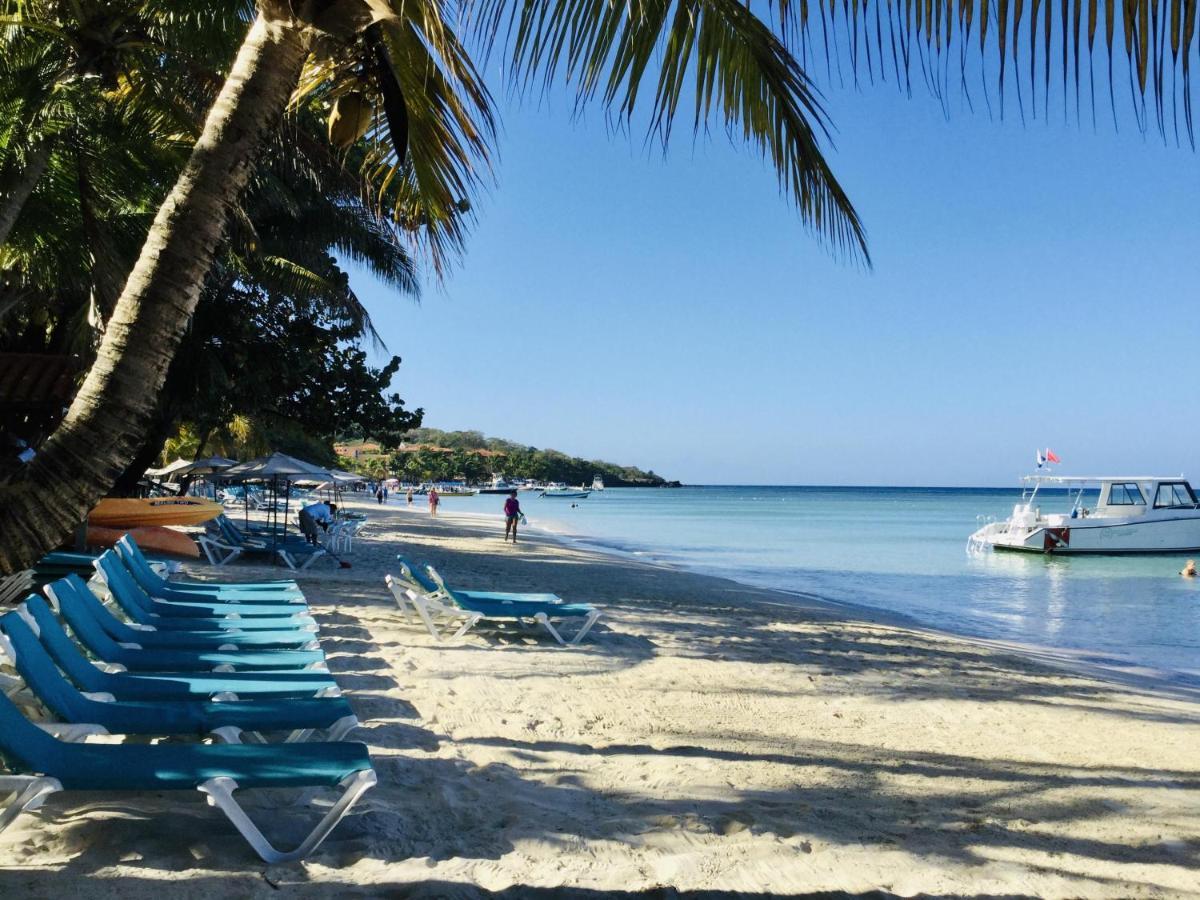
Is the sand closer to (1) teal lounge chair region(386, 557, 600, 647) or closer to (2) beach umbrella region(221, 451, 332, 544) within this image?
(1) teal lounge chair region(386, 557, 600, 647)

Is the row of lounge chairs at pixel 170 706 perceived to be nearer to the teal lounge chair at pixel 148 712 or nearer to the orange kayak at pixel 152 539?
the teal lounge chair at pixel 148 712

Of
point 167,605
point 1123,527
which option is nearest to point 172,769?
point 167,605

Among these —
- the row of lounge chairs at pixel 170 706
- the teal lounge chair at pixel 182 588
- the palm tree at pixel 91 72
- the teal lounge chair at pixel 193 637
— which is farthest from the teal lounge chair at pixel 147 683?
the palm tree at pixel 91 72

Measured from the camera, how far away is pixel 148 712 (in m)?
3.40

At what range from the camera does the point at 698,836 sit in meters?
3.57

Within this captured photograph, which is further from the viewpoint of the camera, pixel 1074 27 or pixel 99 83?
pixel 99 83

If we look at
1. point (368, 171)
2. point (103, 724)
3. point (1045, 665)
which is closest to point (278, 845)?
point (103, 724)

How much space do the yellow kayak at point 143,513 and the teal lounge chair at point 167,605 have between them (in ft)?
24.9

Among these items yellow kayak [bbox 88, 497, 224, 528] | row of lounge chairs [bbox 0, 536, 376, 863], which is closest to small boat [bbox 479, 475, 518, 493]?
yellow kayak [bbox 88, 497, 224, 528]

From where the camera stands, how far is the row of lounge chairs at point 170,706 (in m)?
2.80

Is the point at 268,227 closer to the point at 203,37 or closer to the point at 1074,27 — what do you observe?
the point at 203,37

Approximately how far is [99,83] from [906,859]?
7213 mm

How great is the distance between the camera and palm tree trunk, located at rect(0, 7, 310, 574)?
2.05 m

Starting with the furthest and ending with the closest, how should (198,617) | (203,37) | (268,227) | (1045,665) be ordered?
(268,227)
(1045,665)
(198,617)
(203,37)
